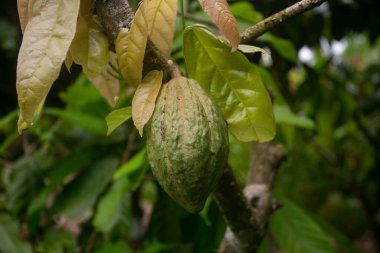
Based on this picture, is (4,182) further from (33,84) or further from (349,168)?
(349,168)

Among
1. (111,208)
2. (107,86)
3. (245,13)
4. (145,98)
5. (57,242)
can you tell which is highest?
(145,98)

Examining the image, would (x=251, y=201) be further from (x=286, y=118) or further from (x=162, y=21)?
(x=162, y=21)

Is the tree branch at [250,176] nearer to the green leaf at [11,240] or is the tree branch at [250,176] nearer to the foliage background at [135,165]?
the foliage background at [135,165]

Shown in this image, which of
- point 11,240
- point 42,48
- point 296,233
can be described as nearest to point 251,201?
point 296,233

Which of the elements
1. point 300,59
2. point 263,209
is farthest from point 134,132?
point 300,59

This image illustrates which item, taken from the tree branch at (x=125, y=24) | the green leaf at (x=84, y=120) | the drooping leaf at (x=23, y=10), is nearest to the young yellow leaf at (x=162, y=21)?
the tree branch at (x=125, y=24)

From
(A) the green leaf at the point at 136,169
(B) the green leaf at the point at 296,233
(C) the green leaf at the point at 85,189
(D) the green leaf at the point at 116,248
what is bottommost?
(D) the green leaf at the point at 116,248

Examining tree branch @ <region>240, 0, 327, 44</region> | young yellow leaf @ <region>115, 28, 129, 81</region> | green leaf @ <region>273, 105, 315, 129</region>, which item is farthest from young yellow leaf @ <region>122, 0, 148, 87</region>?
green leaf @ <region>273, 105, 315, 129</region>
